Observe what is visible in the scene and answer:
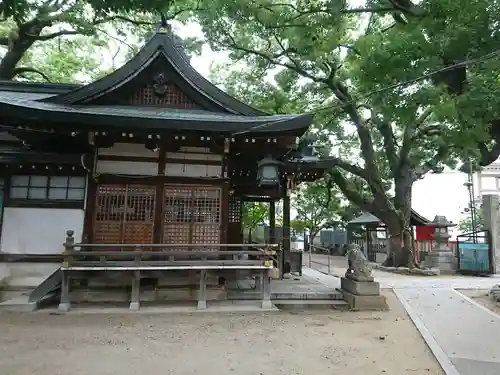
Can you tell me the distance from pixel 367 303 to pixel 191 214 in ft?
16.6

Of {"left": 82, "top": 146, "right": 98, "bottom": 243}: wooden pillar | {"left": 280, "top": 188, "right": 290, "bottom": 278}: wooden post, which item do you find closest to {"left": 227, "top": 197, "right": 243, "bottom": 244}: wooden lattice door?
{"left": 280, "top": 188, "right": 290, "bottom": 278}: wooden post

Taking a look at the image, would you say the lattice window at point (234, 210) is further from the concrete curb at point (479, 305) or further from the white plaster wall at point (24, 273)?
the concrete curb at point (479, 305)

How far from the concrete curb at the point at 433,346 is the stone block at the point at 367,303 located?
2.03 feet

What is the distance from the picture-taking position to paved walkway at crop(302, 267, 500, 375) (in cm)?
585

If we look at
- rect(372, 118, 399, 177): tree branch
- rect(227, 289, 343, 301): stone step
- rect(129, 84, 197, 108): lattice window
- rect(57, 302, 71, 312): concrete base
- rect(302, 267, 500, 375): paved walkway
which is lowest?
rect(302, 267, 500, 375): paved walkway

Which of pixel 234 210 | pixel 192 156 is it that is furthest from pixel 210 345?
pixel 234 210

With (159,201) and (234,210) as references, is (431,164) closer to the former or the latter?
(234,210)

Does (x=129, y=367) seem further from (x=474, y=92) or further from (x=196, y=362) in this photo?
(x=474, y=92)

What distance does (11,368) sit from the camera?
5227 millimetres

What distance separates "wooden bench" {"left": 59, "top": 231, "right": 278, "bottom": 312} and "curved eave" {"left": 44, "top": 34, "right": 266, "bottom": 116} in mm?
3760

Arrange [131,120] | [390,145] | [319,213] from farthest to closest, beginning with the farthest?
1. [319,213]
2. [390,145]
3. [131,120]

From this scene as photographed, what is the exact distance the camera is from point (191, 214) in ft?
32.7

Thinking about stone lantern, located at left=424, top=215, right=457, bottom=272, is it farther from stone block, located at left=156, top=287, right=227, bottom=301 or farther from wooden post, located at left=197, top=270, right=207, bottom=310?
wooden post, located at left=197, top=270, right=207, bottom=310

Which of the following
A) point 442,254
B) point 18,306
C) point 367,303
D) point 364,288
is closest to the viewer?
point 18,306
